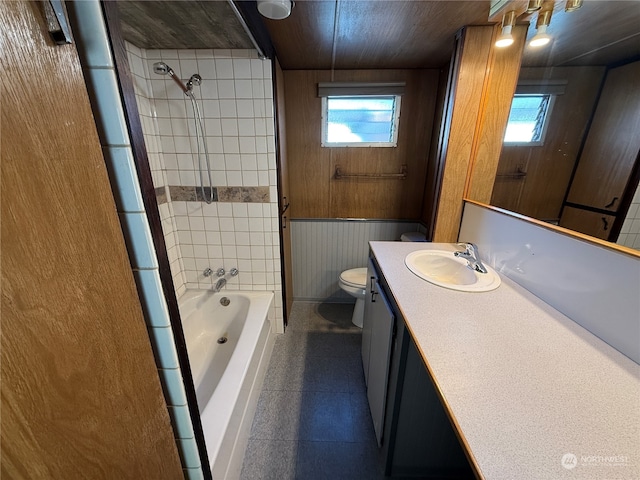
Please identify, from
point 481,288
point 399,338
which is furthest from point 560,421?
point 481,288

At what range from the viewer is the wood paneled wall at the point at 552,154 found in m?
1.06

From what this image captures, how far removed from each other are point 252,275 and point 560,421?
181 centimetres

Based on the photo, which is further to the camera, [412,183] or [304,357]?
[412,183]

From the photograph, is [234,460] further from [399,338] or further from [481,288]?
[481,288]

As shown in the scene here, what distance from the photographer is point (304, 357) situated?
189cm

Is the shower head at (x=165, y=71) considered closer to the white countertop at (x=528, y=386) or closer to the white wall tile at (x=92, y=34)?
the white wall tile at (x=92, y=34)

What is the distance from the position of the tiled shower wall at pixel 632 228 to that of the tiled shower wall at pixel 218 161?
1.66 meters

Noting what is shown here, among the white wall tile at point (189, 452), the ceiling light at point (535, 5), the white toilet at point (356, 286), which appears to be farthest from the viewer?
the white toilet at point (356, 286)

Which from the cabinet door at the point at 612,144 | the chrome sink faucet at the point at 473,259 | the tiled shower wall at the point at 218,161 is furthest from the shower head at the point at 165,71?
the cabinet door at the point at 612,144

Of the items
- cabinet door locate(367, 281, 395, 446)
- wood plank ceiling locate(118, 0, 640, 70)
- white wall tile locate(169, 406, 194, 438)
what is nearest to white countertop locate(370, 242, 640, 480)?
cabinet door locate(367, 281, 395, 446)

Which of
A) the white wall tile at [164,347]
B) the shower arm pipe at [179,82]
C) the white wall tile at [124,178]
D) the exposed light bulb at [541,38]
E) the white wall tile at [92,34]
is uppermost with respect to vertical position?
the exposed light bulb at [541,38]
